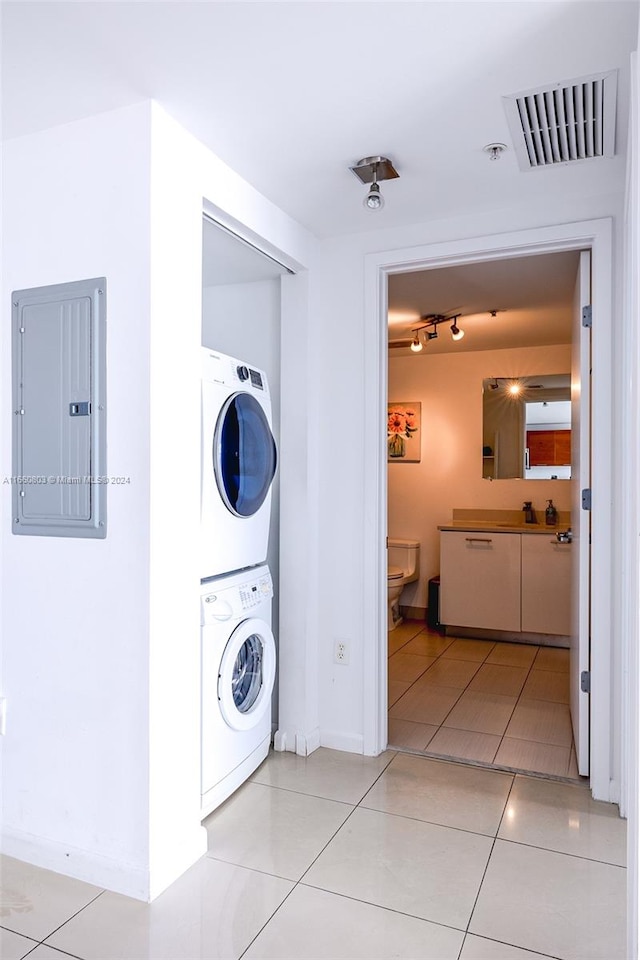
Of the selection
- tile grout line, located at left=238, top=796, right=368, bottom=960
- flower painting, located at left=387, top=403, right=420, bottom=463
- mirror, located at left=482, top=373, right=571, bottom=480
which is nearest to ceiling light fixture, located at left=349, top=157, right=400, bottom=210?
tile grout line, located at left=238, top=796, right=368, bottom=960

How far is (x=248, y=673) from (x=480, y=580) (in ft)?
9.02

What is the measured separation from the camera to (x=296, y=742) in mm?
2887

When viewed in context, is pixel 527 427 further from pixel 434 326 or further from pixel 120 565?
pixel 120 565

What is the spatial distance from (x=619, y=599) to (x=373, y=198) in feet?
5.69

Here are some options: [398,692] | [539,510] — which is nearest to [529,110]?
[398,692]

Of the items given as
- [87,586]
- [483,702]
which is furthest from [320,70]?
[483,702]

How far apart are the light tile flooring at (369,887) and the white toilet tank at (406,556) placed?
3.00 m

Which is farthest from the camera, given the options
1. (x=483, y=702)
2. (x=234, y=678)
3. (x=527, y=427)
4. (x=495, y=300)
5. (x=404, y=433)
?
(x=404, y=433)

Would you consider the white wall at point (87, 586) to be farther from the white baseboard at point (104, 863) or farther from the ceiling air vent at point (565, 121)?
the ceiling air vent at point (565, 121)

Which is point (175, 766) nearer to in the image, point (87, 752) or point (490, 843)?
point (87, 752)

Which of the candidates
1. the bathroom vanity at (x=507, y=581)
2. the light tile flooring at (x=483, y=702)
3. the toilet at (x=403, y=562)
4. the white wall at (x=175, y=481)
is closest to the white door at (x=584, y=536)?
the light tile flooring at (x=483, y=702)

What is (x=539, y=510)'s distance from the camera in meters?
5.29

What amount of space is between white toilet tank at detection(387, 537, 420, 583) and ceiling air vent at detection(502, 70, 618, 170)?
12.1 ft

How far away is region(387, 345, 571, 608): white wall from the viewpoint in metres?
5.38
